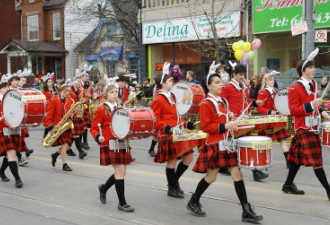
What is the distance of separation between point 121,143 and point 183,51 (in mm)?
15163

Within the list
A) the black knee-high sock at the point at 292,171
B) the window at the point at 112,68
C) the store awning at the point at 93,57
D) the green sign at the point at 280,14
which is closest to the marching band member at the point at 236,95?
the black knee-high sock at the point at 292,171

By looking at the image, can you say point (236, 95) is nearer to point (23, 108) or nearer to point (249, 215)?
point (249, 215)

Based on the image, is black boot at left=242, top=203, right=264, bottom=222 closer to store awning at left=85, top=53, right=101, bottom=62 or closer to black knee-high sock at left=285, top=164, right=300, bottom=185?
black knee-high sock at left=285, top=164, right=300, bottom=185

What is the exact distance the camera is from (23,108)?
7.36 meters

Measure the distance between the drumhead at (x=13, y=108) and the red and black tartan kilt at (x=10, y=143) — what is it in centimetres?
29

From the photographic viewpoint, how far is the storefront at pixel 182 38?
1833cm

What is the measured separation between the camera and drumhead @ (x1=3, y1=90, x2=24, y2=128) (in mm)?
7426

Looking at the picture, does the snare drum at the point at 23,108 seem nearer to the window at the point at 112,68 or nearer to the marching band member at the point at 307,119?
the marching band member at the point at 307,119

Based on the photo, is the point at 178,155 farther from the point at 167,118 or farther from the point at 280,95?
the point at 280,95

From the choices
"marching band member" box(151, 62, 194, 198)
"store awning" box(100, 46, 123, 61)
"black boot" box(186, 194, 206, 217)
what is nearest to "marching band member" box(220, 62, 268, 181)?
"marching band member" box(151, 62, 194, 198)

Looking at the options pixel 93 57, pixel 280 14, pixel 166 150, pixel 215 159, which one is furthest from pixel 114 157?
pixel 93 57

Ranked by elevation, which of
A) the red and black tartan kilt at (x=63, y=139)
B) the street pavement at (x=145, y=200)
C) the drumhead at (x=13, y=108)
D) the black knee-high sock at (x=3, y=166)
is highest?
the drumhead at (x=13, y=108)

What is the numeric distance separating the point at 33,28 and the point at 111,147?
3420 centimetres

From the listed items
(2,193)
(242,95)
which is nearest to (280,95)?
(242,95)
